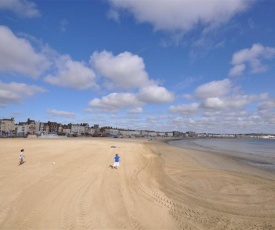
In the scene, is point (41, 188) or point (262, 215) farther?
point (41, 188)

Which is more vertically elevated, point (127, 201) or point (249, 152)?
point (249, 152)

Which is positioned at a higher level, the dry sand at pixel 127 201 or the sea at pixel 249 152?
the sea at pixel 249 152

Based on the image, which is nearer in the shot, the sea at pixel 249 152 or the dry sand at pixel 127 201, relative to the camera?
the dry sand at pixel 127 201

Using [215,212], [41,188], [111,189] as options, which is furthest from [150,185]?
[41,188]

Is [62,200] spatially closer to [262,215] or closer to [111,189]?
[111,189]

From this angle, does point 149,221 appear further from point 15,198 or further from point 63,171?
point 63,171

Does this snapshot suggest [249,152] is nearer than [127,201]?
No

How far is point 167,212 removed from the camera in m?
11.1

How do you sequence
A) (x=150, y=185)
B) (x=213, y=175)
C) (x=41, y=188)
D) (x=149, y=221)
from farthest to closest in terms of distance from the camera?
(x=213, y=175), (x=150, y=185), (x=41, y=188), (x=149, y=221)

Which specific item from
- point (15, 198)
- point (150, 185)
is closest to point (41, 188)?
point (15, 198)

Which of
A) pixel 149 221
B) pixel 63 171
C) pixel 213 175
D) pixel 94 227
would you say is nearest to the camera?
pixel 94 227

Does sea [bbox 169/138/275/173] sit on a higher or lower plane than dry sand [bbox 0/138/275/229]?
higher

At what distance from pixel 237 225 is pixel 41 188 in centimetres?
1043

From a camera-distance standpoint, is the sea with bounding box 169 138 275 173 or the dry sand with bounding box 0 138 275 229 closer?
the dry sand with bounding box 0 138 275 229
